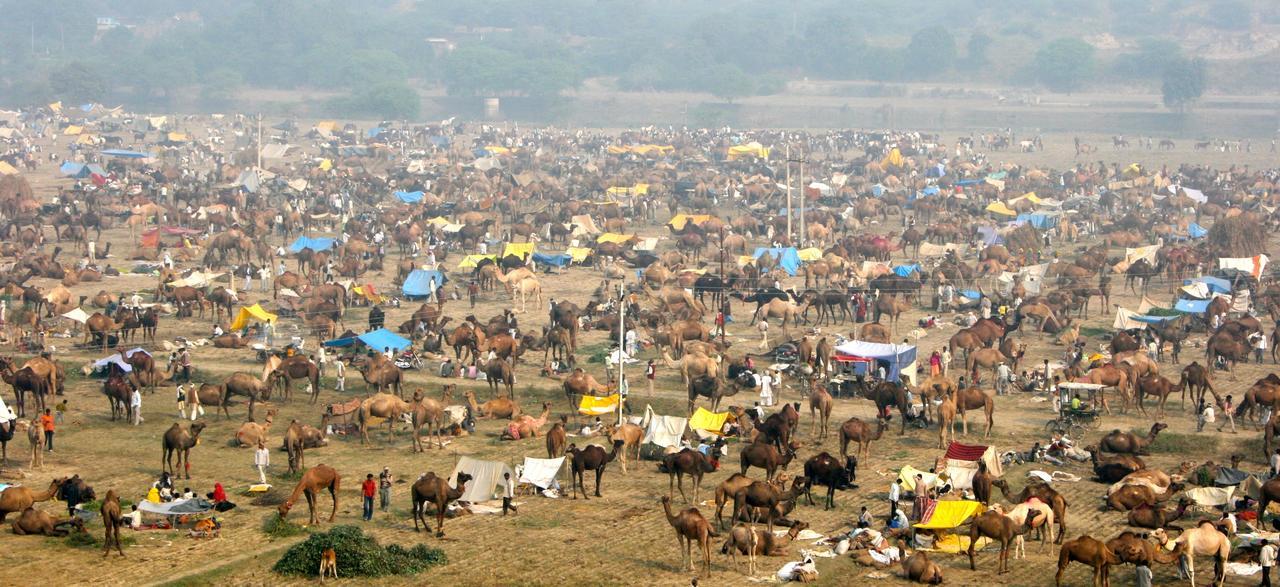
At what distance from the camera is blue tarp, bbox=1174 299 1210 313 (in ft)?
137

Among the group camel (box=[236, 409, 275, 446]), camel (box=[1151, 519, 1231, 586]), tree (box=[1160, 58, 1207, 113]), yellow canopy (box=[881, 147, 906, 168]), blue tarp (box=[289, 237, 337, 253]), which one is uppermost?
tree (box=[1160, 58, 1207, 113])

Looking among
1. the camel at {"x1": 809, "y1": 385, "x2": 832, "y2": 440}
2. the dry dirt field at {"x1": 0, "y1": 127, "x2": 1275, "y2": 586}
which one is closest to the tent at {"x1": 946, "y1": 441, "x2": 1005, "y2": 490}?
the dry dirt field at {"x1": 0, "y1": 127, "x2": 1275, "y2": 586}

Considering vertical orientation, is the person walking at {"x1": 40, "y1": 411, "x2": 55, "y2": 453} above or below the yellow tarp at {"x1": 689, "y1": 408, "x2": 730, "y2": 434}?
above

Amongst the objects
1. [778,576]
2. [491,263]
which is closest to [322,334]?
[491,263]

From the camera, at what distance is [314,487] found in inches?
950

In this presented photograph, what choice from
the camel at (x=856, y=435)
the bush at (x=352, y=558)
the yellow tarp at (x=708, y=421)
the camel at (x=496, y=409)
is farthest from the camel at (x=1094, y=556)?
the camel at (x=496, y=409)

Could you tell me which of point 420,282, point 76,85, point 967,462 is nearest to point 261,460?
point 967,462

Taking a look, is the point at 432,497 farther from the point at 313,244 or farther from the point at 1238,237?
the point at 1238,237

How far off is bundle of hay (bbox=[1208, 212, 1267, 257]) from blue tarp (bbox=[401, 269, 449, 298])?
27417 mm

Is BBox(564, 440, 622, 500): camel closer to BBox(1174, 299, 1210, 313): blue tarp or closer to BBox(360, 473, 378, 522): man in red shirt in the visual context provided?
BBox(360, 473, 378, 522): man in red shirt

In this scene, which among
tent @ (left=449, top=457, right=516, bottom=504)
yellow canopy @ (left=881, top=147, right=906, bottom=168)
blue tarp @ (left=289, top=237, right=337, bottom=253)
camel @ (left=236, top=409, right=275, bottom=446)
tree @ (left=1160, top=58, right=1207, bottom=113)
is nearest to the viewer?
tent @ (left=449, top=457, right=516, bottom=504)

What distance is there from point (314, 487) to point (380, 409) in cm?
689

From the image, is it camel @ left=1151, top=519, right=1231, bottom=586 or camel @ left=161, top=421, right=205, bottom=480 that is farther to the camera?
camel @ left=161, top=421, right=205, bottom=480

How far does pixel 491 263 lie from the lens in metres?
49.2
